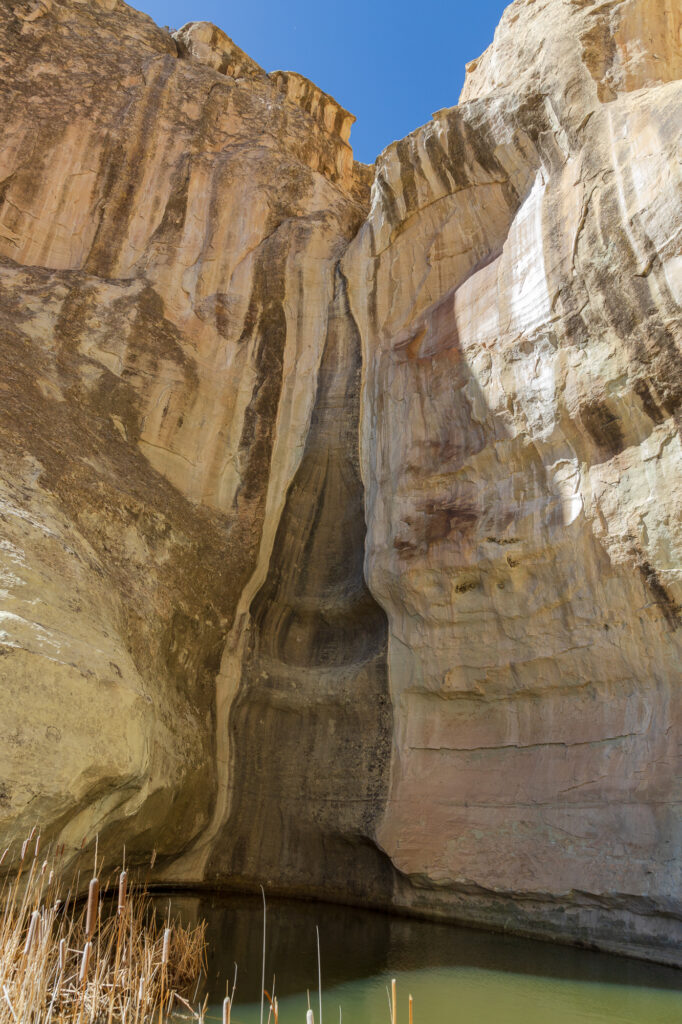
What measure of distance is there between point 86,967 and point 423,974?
352 cm

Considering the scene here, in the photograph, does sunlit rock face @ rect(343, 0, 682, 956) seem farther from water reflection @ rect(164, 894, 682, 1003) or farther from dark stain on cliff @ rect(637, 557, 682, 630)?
water reflection @ rect(164, 894, 682, 1003)

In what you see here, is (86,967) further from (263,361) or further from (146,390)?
(263,361)

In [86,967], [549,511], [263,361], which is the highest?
[263,361]

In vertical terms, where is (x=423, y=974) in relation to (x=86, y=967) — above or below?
below

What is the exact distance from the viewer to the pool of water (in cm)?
435

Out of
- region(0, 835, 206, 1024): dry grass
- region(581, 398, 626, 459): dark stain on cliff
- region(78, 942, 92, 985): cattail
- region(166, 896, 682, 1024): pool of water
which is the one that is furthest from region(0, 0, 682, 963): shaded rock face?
region(78, 942, 92, 985): cattail

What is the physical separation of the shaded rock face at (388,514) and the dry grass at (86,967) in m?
1.14

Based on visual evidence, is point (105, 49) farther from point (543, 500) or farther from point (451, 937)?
point (451, 937)

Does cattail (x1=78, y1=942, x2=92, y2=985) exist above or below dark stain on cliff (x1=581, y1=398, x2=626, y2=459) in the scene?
below

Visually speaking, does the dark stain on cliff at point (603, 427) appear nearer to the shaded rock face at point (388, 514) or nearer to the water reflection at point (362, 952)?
the shaded rock face at point (388, 514)

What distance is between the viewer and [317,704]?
8.45 meters

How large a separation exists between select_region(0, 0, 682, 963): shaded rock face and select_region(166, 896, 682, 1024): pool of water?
60cm

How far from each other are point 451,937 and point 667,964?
5.51ft

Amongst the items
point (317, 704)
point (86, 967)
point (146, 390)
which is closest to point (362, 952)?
point (317, 704)
